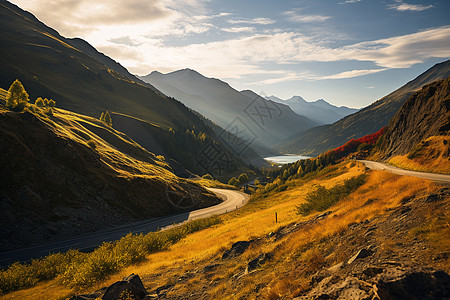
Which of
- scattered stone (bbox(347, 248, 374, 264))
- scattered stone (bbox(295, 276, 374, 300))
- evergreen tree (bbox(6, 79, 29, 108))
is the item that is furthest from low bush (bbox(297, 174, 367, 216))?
evergreen tree (bbox(6, 79, 29, 108))

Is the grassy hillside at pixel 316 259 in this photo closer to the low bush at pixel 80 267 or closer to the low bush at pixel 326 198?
the low bush at pixel 80 267

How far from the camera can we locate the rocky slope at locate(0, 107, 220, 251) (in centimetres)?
3484

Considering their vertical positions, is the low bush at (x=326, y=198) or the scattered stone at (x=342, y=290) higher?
the scattered stone at (x=342, y=290)

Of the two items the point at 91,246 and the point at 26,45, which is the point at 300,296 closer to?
the point at 91,246

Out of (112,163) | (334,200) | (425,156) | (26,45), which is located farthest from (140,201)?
(26,45)

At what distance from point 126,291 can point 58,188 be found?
3893 centimetres

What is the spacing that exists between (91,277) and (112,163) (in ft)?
140

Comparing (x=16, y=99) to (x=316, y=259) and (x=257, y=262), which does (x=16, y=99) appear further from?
(x=316, y=259)

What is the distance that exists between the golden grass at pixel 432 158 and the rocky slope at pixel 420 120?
3.36 m

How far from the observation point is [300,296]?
8.15 meters

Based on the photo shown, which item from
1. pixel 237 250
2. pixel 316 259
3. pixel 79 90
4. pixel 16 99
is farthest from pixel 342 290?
pixel 79 90

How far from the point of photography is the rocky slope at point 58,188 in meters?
34.8

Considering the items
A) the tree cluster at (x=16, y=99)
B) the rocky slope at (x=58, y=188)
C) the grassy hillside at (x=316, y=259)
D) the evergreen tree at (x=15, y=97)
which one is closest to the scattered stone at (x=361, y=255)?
the grassy hillside at (x=316, y=259)

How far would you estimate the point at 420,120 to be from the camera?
48281 mm
